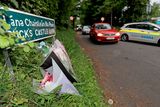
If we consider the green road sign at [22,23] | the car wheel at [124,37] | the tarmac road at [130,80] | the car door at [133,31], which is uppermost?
the green road sign at [22,23]

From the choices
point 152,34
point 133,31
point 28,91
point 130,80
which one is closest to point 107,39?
point 133,31

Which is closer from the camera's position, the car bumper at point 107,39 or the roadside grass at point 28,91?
the roadside grass at point 28,91

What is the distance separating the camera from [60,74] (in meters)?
3.95

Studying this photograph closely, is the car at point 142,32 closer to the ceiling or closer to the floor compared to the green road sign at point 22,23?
closer to the floor

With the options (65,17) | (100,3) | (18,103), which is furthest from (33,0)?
(100,3)

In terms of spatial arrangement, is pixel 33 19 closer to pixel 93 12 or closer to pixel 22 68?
pixel 22 68

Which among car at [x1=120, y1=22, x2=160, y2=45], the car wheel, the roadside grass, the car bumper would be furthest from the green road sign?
the car wheel

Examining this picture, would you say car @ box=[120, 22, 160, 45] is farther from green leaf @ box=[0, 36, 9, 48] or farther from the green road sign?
green leaf @ box=[0, 36, 9, 48]

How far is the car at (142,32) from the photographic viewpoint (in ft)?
55.2

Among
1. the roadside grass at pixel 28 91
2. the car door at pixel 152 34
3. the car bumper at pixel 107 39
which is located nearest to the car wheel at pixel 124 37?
the car door at pixel 152 34

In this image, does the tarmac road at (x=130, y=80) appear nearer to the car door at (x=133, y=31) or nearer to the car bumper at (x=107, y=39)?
the car bumper at (x=107, y=39)

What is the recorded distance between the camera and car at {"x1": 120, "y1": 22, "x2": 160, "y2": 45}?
16.8m

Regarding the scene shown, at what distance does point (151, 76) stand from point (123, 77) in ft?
3.14

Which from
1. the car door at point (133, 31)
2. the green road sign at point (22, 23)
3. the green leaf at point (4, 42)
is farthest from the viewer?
the car door at point (133, 31)
